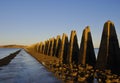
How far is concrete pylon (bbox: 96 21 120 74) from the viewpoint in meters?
15.1

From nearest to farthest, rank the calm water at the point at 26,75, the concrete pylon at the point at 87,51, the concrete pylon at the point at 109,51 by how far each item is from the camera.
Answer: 1. the calm water at the point at 26,75
2. the concrete pylon at the point at 109,51
3. the concrete pylon at the point at 87,51

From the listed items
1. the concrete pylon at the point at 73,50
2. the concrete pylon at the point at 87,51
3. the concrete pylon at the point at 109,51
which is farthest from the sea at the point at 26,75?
the concrete pylon at the point at 109,51

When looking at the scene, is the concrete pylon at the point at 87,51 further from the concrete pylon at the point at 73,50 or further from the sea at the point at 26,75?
the concrete pylon at the point at 73,50

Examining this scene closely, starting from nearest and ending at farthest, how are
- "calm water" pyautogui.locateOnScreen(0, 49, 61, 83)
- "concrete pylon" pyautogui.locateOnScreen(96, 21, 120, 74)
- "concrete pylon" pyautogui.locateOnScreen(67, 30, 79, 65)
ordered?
"calm water" pyautogui.locateOnScreen(0, 49, 61, 83) < "concrete pylon" pyautogui.locateOnScreen(96, 21, 120, 74) < "concrete pylon" pyautogui.locateOnScreen(67, 30, 79, 65)

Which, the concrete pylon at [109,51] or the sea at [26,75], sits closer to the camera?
the sea at [26,75]

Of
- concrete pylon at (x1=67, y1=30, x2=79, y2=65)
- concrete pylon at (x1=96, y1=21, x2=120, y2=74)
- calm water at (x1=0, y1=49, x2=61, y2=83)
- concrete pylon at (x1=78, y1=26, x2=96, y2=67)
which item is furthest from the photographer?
concrete pylon at (x1=67, y1=30, x2=79, y2=65)

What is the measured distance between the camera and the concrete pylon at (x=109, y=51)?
49.5ft

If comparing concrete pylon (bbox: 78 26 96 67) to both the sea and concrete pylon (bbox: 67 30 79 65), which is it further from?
concrete pylon (bbox: 67 30 79 65)

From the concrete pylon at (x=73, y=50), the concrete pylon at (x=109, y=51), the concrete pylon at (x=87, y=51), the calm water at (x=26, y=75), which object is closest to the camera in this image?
the calm water at (x=26, y=75)

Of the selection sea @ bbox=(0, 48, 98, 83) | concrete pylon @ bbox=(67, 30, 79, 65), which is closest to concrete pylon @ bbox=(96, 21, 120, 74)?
sea @ bbox=(0, 48, 98, 83)

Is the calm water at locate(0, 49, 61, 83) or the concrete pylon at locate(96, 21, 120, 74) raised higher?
the concrete pylon at locate(96, 21, 120, 74)

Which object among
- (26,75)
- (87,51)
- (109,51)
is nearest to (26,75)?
(26,75)

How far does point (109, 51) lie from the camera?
1525 centimetres

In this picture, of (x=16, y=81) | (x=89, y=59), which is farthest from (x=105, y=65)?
(x=16, y=81)
